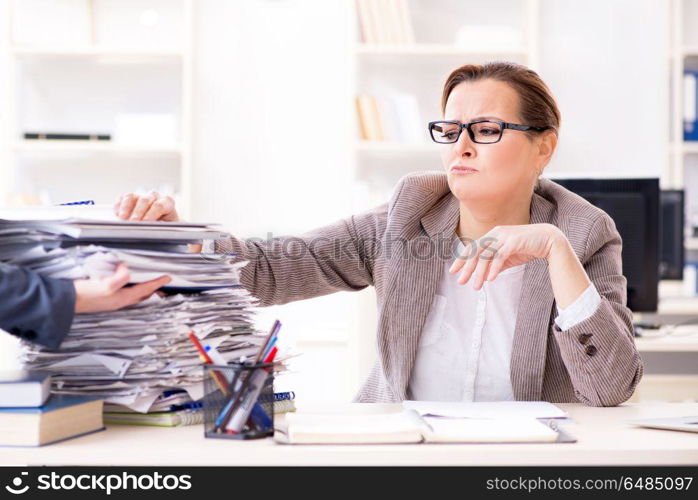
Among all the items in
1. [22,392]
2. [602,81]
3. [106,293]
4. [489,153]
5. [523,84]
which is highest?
[602,81]

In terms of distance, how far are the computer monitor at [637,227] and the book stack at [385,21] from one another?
173cm

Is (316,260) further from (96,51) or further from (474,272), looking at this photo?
(96,51)

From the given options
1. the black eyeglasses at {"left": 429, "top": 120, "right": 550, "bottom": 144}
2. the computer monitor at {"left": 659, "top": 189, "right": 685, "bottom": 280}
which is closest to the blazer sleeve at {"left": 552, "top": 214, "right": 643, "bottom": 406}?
the black eyeglasses at {"left": 429, "top": 120, "right": 550, "bottom": 144}

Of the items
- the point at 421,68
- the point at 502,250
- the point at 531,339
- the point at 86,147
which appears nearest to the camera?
the point at 502,250

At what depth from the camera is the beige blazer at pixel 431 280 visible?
1.35 meters

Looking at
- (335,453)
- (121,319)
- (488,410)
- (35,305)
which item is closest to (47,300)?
(35,305)

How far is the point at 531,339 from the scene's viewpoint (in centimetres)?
150

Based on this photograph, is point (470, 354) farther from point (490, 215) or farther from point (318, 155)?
point (318, 155)

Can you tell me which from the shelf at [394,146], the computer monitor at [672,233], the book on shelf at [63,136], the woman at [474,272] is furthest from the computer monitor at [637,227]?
the book on shelf at [63,136]

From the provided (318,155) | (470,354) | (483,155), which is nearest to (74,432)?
(470,354)

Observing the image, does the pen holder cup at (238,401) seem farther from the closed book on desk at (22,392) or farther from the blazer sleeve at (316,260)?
the blazer sleeve at (316,260)

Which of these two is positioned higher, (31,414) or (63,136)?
(63,136)

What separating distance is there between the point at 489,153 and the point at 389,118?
7.98ft
